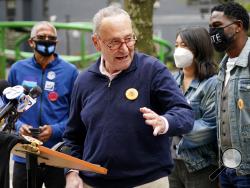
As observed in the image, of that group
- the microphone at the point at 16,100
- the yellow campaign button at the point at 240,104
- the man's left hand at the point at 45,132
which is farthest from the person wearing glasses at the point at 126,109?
the man's left hand at the point at 45,132

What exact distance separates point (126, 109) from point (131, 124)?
0.30ft

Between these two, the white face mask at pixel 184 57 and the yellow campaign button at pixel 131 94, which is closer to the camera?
the yellow campaign button at pixel 131 94

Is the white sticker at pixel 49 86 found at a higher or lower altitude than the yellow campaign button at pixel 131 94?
lower

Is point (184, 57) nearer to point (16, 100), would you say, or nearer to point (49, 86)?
point (49, 86)

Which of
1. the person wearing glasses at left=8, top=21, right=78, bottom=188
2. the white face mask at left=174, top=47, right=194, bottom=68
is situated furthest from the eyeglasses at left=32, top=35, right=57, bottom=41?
the white face mask at left=174, top=47, right=194, bottom=68

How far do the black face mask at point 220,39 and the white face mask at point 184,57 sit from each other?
1.26 feet

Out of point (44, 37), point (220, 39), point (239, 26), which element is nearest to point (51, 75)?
point (44, 37)

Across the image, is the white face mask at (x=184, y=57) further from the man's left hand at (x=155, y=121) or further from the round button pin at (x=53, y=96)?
the man's left hand at (x=155, y=121)

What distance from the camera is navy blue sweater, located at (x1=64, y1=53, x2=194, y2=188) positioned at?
10.4 ft

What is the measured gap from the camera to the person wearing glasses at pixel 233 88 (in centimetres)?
371

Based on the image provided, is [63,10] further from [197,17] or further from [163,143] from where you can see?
[163,143]

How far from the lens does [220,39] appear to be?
3.95 metres

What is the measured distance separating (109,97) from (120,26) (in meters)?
0.42

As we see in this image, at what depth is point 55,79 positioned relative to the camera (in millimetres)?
5016
